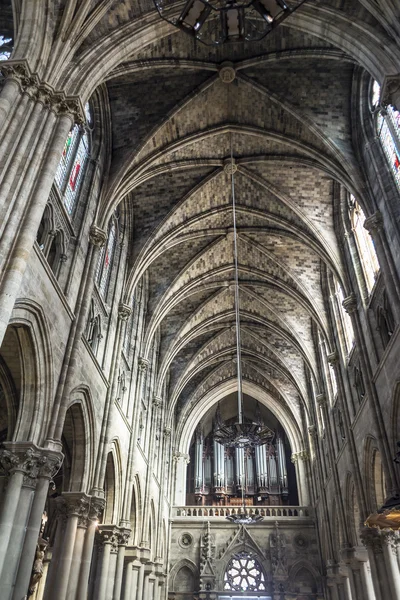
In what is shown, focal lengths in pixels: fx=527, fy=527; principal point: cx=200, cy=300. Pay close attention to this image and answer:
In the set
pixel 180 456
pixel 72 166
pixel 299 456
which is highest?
pixel 180 456

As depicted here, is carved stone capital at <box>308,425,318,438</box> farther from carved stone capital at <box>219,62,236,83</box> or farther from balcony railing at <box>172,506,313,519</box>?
carved stone capital at <box>219,62,236,83</box>

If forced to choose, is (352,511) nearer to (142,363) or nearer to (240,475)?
(142,363)

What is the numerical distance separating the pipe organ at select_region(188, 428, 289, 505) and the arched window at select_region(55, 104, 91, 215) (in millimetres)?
21521

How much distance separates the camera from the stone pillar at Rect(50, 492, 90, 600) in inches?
453

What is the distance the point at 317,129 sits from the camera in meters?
16.6

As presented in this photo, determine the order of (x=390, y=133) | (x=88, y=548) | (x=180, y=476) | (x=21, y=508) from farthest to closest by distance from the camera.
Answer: (x=180, y=476) → (x=390, y=133) → (x=88, y=548) → (x=21, y=508)

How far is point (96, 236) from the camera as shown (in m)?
14.9

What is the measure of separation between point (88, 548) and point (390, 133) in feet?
43.6

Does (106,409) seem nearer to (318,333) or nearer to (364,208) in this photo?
(364,208)

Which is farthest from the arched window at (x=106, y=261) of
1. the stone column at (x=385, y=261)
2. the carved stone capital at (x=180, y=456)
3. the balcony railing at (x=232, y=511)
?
the carved stone capital at (x=180, y=456)

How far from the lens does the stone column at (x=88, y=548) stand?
12.3 m

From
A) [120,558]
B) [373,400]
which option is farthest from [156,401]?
[373,400]

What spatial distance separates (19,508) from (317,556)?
843 inches

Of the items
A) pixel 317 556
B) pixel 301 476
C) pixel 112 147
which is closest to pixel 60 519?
pixel 112 147
